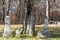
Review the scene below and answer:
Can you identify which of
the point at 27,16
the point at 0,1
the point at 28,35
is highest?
the point at 0,1

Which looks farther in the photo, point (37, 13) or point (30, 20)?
point (37, 13)

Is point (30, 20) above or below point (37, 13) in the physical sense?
above

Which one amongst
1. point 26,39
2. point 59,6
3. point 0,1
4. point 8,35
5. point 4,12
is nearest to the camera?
point 26,39

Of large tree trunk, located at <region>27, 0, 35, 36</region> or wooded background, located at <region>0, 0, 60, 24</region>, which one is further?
wooded background, located at <region>0, 0, 60, 24</region>

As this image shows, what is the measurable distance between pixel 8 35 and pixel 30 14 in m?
2.39

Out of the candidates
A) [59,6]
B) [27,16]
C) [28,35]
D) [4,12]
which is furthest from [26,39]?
[59,6]

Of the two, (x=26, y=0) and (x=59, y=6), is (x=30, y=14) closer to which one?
(x=26, y=0)

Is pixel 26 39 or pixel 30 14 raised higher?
pixel 30 14

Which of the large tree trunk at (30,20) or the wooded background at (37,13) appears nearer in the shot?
the large tree trunk at (30,20)

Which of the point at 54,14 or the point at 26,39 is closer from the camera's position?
the point at 26,39

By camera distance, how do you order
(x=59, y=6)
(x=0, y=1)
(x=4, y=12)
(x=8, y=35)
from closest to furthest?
1. (x=8, y=35)
2. (x=0, y=1)
3. (x=4, y=12)
4. (x=59, y=6)

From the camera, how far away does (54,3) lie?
121 feet

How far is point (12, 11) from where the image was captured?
35.7 meters

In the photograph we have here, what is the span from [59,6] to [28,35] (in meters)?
21.5
